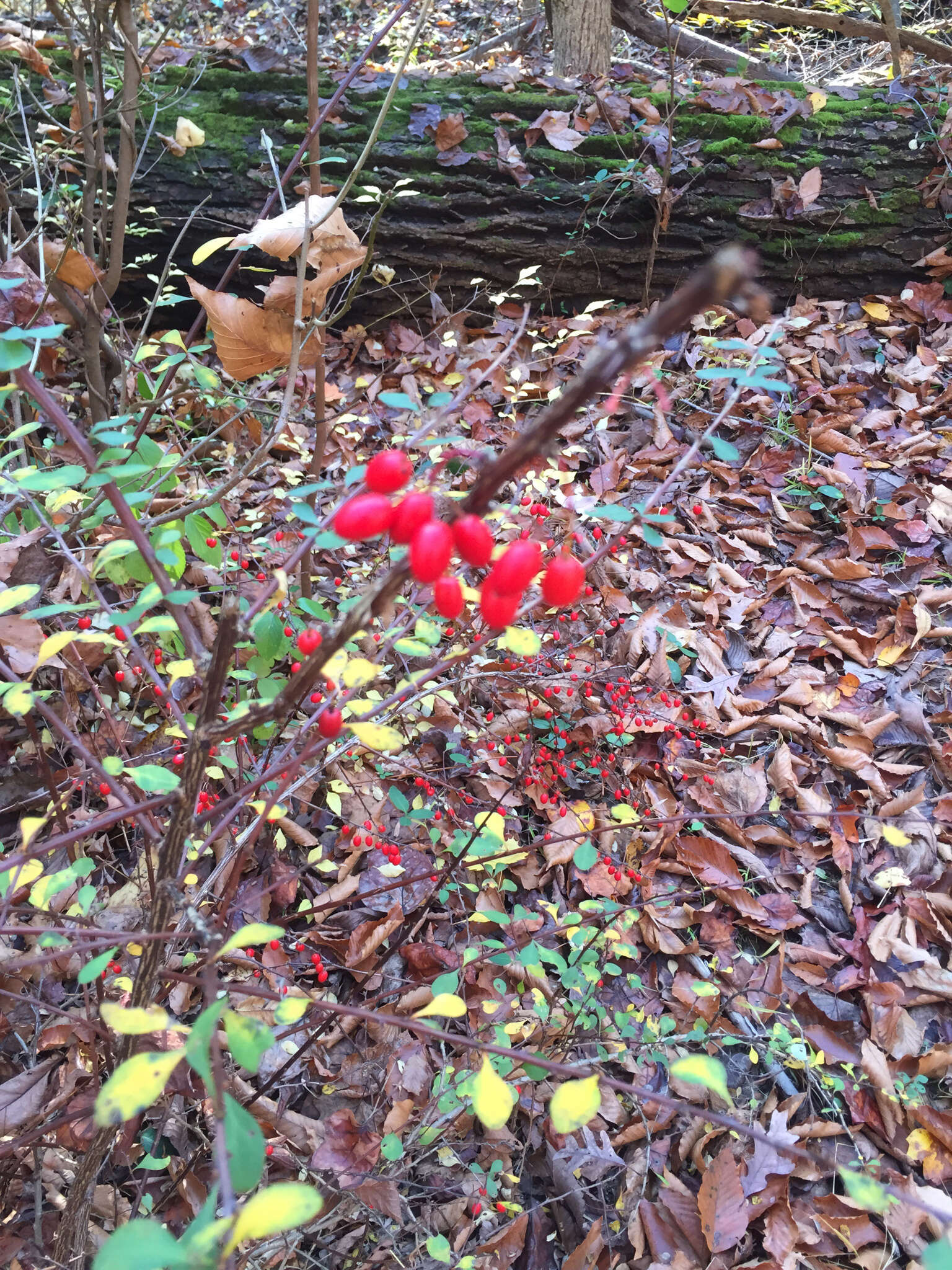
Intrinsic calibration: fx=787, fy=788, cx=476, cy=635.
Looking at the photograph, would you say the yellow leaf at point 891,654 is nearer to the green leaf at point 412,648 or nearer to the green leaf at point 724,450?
the green leaf at point 724,450

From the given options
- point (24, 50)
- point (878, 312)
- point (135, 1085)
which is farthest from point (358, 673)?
point (878, 312)

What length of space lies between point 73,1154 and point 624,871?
1412mm

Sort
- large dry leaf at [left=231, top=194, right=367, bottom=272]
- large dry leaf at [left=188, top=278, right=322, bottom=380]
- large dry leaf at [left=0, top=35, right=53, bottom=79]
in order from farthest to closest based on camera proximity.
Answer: large dry leaf at [left=0, top=35, right=53, bottom=79] < large dry leaf at [left=188, top=278, right=322, bottom=380] < large dry leaf at [left=231, top=194, right=367, bottom=272]

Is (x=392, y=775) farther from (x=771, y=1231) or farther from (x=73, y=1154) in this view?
(x=771, y=1231)

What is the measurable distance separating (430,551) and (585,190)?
3.69 meters

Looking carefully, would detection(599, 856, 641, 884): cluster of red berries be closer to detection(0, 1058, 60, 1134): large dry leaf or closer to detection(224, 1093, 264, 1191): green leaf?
detection(0, 1058, 60, 1134): large dry leaf

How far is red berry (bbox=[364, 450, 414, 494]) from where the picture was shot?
72 cm

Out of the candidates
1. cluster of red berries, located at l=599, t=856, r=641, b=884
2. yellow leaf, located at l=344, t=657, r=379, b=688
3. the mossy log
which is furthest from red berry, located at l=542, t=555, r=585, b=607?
the mossy log

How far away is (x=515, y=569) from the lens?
68cm

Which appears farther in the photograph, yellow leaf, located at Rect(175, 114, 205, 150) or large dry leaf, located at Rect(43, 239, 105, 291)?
yellow leaf, located at Rect(175, 114, 205, 150)

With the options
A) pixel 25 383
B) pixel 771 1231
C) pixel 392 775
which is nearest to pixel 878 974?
pixel 771 1231

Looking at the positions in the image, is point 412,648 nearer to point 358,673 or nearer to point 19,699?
point 358,673

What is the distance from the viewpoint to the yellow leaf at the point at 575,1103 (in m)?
0.71

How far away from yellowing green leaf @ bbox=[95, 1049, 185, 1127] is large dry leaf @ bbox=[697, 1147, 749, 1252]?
1.47 m
